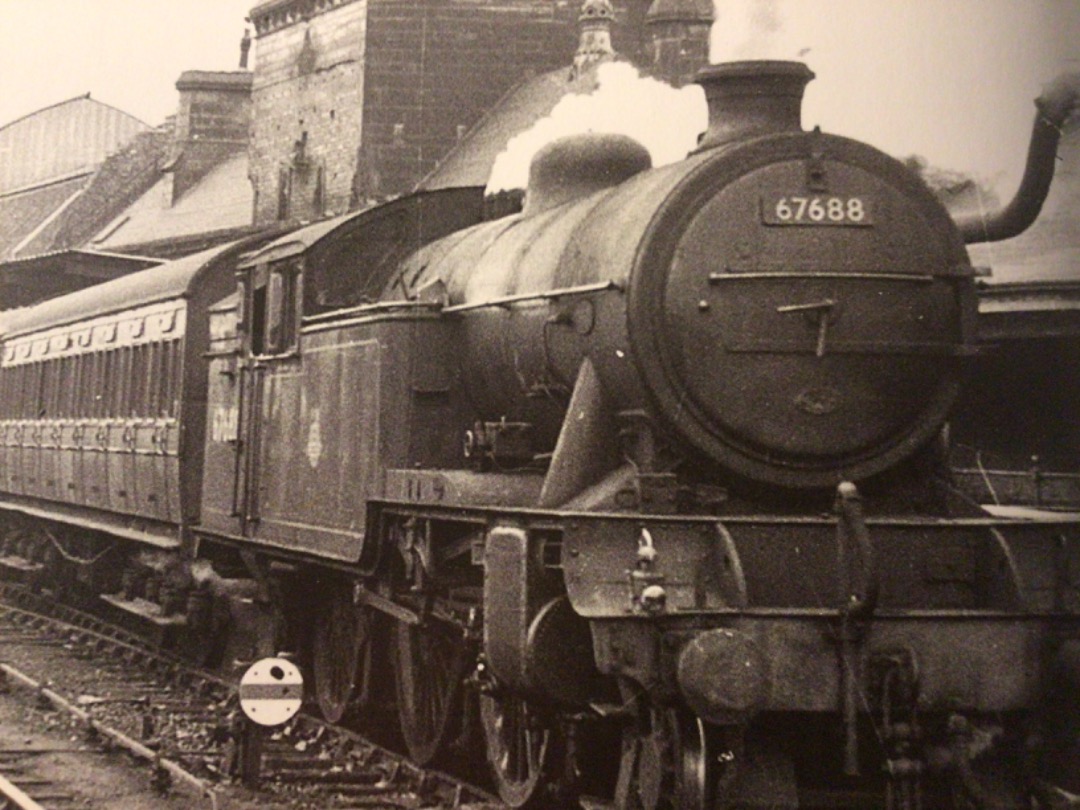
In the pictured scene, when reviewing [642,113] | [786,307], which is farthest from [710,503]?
[642,113]

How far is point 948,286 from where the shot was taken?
6.59 metres

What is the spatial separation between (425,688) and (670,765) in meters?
2.98

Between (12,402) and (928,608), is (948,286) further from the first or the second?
(12,402)

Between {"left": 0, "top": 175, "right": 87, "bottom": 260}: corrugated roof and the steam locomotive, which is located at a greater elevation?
{"left": 0, "top": 175, "right": 87, "bottom": 260}: corrugated roof

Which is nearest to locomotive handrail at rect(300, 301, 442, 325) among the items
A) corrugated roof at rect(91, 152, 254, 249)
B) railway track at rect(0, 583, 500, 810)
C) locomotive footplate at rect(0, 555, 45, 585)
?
railway track at rect(0, 583, 500, 810)

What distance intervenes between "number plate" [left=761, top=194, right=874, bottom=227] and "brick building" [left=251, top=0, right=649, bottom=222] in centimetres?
2401

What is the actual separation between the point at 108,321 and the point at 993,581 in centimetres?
1098

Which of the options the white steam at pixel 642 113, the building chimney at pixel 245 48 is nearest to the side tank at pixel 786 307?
the white steam at pixel 642 113

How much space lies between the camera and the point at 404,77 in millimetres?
31172

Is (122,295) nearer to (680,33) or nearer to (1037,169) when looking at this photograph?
(1037,169)

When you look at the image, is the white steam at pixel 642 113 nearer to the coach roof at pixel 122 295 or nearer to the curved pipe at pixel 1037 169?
the coach roof at pixel 122 295

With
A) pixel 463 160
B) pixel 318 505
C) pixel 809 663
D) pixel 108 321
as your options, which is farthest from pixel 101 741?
pixel 463 160

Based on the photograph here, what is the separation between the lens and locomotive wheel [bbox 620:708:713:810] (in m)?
5.86

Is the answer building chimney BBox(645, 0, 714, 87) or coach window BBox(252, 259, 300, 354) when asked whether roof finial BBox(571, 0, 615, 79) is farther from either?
coach window BBox(252, 259, 300, 354)
